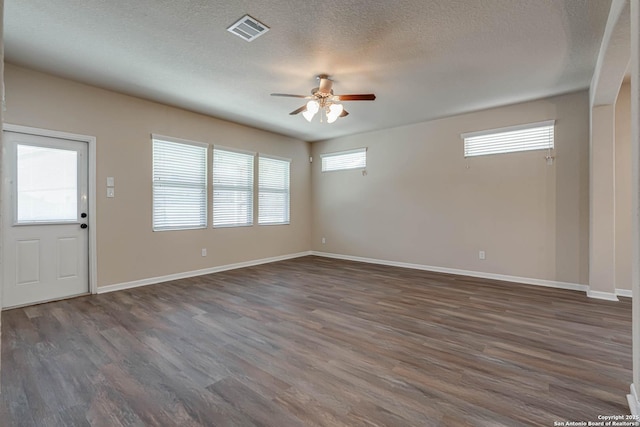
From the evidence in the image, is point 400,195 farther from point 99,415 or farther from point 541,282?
point 99,415

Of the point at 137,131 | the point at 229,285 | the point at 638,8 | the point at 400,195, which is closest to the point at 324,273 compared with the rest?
the point at 229,285

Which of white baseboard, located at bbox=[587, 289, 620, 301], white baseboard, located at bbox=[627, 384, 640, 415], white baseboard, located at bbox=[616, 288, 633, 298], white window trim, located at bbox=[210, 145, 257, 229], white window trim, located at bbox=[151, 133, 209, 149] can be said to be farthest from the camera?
white window trim, located at bbox=[210, 145, 257, 229]

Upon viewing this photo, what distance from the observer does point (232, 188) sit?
5551mm

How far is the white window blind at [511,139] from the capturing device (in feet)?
14.2

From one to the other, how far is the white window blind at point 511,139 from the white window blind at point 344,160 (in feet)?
6.58

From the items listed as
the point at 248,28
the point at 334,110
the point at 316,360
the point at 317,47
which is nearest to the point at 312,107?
the point at 334,110

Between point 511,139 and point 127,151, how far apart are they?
224 inches

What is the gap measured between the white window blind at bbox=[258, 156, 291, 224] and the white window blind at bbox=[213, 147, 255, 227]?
260mm

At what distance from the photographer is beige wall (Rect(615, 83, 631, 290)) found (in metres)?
3.84

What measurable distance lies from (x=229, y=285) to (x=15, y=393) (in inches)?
100

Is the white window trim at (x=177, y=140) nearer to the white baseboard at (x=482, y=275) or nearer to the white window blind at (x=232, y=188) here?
the white window blind at (x=232, y=188)

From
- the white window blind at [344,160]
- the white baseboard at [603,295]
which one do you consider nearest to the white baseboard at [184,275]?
the white window blind at [344,160]

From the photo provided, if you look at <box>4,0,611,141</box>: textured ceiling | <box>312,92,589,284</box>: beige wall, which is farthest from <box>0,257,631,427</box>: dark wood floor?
<box>4,0,611,141</box>: textured ceiling

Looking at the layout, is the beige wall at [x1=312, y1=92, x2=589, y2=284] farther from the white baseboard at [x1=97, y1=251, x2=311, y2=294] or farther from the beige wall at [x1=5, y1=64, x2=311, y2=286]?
the beige wall at [x1=5, y1=64, x2=311, y2=286]
